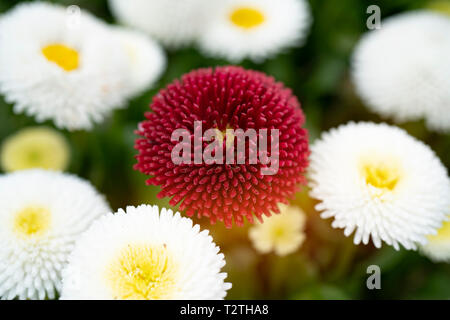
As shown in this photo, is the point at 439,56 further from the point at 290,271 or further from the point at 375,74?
the point at 290,271

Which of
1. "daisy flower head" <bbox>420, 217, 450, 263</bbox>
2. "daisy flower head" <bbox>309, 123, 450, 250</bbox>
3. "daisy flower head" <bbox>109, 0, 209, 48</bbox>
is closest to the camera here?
"daisy flower head" <bbox>309, 123, 450, 250</bbox>

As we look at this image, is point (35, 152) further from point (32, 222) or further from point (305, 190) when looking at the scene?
point (305, 190)

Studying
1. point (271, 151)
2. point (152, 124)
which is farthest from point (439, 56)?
point (152, 124)

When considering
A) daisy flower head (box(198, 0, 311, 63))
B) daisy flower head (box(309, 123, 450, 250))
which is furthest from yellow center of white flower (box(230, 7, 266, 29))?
daisy flower head (box(309, 123, 450, 250))

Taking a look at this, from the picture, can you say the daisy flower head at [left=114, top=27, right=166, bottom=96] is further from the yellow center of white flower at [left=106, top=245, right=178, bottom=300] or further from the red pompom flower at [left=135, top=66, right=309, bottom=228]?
the yellow center of white flower at [left=106, top=245, right=178, bottom=300]

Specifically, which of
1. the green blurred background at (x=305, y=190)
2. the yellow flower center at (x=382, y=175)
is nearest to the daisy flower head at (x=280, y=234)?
the green blurred background at (x=305, y=190)

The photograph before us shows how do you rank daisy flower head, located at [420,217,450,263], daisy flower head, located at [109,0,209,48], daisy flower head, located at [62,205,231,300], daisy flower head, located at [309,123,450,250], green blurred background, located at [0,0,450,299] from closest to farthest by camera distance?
daisy flower head, located at [62,205,231,300], daisy flower head, located at [309,123,450,250], daisy flower head, located at [420,217,450,263], green blurred background, located at [0,0,450,299], daisy flower head, located at [109,0,209,48]
